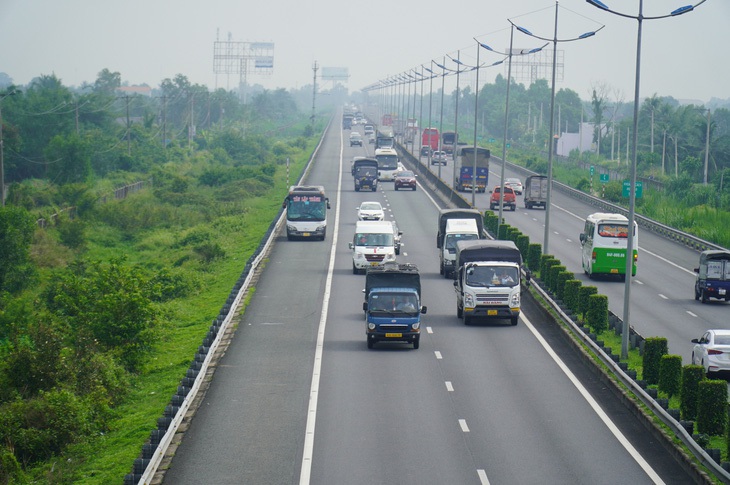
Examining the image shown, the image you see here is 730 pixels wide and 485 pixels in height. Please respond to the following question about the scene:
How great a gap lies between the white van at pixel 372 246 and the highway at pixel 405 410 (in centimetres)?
522

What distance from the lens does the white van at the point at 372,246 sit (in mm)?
51812

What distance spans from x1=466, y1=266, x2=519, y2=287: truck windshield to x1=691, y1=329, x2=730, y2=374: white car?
9123 millimetres

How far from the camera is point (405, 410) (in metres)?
28.7

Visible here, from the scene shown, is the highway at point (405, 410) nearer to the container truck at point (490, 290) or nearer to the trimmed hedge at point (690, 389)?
the container truck at point (490, 290)

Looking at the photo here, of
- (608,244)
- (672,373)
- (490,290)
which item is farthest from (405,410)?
(608,244)

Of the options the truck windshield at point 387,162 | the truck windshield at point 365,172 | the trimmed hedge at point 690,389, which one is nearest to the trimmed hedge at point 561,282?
the trimmed hedge at point 690,389

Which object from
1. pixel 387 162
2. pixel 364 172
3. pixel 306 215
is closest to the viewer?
pixel 306 215

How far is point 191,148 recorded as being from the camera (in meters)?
157

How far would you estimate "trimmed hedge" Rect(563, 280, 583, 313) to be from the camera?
139 feet

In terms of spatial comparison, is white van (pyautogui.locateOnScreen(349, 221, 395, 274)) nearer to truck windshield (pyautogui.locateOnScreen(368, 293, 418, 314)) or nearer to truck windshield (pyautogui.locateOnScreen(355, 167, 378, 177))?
truck windshield (pyautogui.locateOnScreen(368, 293, 418, 314))

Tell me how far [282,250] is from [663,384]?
1326 inches

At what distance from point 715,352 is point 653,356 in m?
1.80

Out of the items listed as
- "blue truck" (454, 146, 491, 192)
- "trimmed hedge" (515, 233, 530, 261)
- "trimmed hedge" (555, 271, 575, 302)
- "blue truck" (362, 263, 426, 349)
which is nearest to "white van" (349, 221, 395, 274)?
"trimmed hedge" (515, 233, 530, 261)

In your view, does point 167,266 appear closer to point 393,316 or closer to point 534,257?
point 534,257
